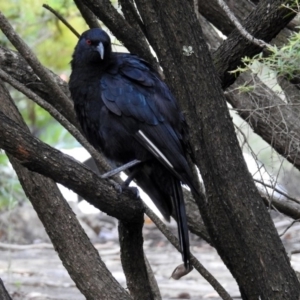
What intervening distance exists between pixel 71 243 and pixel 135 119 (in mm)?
730

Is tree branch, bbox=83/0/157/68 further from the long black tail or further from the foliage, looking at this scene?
the foliage

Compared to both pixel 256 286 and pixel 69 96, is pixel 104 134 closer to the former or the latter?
pixel 69 96

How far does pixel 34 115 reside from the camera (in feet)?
33.1

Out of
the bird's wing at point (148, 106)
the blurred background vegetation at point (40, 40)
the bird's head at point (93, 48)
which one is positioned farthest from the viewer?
the blurred background vegetation at point (40, 40)

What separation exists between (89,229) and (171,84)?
7.49m

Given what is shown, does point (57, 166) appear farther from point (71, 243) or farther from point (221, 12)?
point (221, 12)

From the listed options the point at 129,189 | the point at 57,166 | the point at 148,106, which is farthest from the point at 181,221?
the point at 57,166

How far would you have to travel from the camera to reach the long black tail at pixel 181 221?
382 centimetres

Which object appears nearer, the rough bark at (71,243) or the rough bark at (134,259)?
the rough bark at (134,259)

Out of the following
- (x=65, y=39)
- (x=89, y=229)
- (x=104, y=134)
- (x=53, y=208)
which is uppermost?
(x=65, y=39)

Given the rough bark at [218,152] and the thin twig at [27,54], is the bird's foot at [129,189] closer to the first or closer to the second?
the rough bark at [218,152]

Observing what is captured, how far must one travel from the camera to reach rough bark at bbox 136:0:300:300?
10.9ft

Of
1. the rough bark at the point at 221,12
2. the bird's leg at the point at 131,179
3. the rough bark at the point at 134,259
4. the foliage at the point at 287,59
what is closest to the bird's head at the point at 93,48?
the bird's leg at the point at 131,179

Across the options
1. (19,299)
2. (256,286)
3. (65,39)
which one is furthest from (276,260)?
(65,39)
